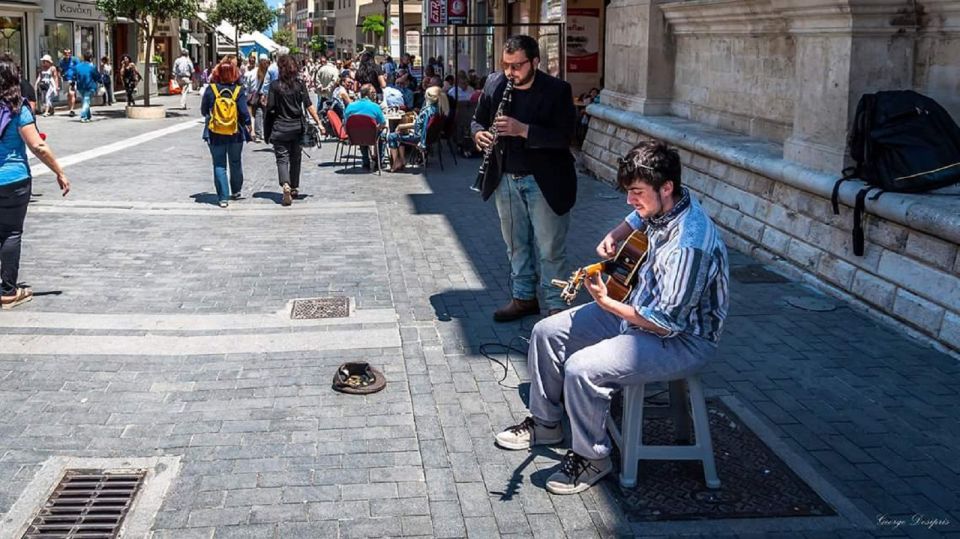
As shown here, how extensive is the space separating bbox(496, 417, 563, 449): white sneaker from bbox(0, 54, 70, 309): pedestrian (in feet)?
14.7

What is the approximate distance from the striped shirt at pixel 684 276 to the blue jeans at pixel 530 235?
7.67ft

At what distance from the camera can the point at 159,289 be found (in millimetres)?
8055

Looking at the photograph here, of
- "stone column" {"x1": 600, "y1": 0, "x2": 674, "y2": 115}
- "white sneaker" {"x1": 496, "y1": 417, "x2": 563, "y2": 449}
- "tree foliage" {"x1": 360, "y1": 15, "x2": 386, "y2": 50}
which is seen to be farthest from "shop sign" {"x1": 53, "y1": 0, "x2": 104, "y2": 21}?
"white sneaker" {"x1": 496, "y1": 417, "x2": 563, "y2": 449}

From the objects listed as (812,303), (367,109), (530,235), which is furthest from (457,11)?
(530,235)

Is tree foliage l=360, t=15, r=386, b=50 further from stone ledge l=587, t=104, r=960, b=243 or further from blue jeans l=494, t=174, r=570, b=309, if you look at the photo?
blue jeans l=494, t=174, r=570, b=309

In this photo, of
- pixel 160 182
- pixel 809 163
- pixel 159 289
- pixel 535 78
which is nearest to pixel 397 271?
pixel 159 289

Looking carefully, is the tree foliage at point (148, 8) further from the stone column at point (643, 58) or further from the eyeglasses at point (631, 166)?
the eyeglasses at point (631, 166)

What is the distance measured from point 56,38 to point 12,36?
3.19 metres

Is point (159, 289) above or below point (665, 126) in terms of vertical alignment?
below

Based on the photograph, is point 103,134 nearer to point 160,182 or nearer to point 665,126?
point 160,182

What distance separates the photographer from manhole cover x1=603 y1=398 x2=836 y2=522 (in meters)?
4.18

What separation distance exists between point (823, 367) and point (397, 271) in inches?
152

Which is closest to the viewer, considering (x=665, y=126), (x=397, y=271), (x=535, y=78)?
(x=535, y=78)

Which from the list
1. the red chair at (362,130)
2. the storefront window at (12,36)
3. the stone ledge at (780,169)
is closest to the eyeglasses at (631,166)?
the stone ledge at (780,169)
